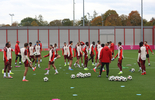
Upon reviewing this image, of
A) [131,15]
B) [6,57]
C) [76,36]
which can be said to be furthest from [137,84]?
[131,15]

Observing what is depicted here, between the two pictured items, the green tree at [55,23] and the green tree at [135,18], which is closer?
the green tree at [135,18]

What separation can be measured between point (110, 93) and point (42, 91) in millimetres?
2760

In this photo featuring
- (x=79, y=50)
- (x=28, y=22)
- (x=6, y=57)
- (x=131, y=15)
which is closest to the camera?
(x=6, y=57)

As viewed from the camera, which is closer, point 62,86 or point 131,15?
point 62,86

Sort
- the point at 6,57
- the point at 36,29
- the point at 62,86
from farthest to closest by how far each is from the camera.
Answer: the point at 36,29 < the point at 6,57 < the point at 62,86

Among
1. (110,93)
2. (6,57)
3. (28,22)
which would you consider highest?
(28,22)

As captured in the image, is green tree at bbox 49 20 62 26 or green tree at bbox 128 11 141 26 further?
green tree at bbox 49 20 62 26

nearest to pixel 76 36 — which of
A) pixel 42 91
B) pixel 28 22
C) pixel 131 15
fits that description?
pixel 42 91

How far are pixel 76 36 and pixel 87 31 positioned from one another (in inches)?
126

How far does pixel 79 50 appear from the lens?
16484 millimetres

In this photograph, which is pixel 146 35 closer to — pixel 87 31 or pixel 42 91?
pixel 87 31

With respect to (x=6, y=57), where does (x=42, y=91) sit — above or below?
below

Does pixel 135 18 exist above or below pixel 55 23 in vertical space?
above

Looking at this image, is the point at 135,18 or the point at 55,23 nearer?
the point at 135,18
